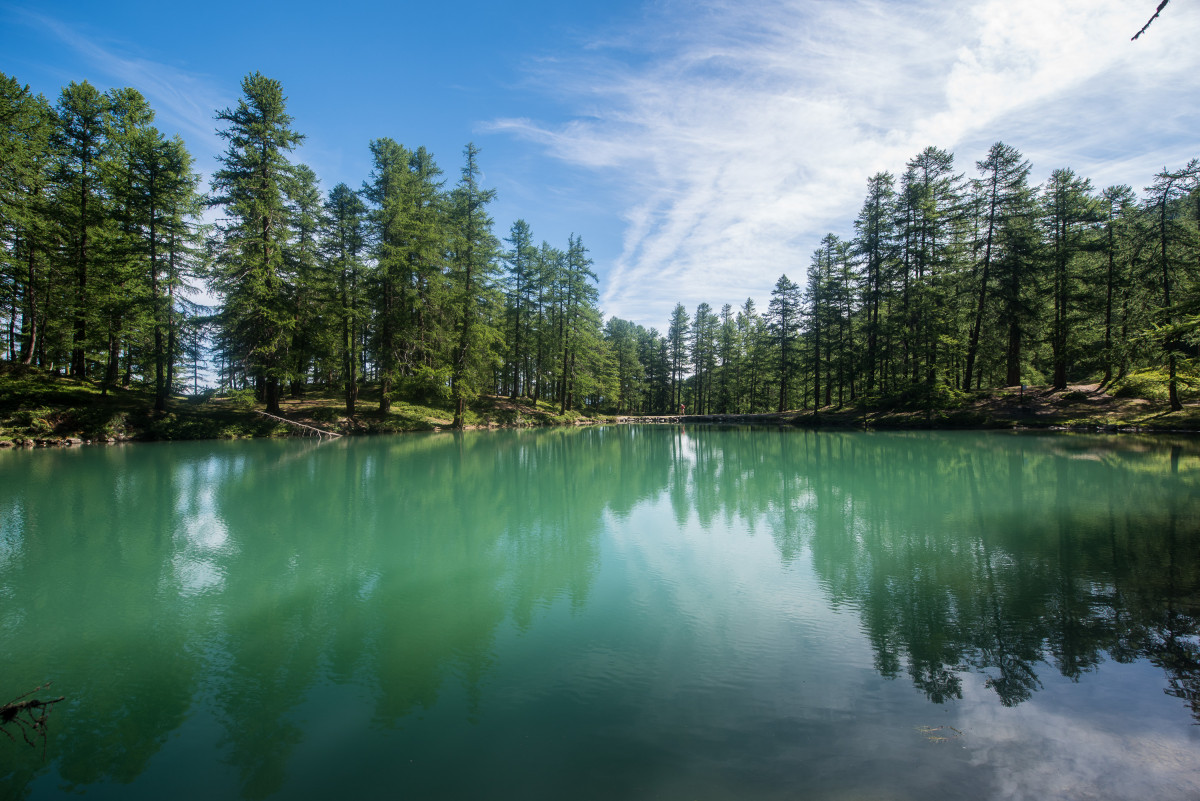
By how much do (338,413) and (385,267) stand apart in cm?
885

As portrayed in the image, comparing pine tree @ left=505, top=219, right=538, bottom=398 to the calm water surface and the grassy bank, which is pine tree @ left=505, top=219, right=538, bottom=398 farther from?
the calm water surface

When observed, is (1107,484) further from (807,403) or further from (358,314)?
(807,403)

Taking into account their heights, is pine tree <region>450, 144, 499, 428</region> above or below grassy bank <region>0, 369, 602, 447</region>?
above

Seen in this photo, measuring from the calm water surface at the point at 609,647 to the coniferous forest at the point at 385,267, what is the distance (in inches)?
726

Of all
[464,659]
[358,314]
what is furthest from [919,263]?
[464,659]

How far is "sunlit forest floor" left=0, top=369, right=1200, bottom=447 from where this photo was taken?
2092 centimetres

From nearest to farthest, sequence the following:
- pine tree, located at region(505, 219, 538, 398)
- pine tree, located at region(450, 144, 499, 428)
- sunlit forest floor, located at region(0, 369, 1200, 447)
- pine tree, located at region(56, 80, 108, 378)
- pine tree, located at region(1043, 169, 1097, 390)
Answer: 1. sunlit forest floor, located at region(0, 369, 1200, 447)
2. pine tree, located at region(56, 80, 108, 378)
3. pine tree, located at region(1043, 169, 1097, 390)
4. pine tree, located at region(450, 144, 499, 428)
5. pine tree, located at region(505, 219, 538, 398)

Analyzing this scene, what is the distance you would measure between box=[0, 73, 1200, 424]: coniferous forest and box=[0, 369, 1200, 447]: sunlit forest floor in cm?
88

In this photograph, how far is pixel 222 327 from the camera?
26328 mm

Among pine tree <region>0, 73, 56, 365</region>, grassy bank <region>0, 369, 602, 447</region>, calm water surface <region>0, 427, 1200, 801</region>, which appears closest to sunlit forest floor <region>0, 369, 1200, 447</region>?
grassy bank <region>0, 369, 602, 447</region>

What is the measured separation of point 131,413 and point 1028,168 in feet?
156

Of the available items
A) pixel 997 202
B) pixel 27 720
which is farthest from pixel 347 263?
pixel 997 202

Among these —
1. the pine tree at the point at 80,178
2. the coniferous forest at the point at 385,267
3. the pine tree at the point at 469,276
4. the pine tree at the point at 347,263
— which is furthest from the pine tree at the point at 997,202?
the pine tree at the point at 80,178

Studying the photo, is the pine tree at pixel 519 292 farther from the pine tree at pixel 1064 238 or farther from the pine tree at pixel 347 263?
the pine tree at pixel 1064 238
